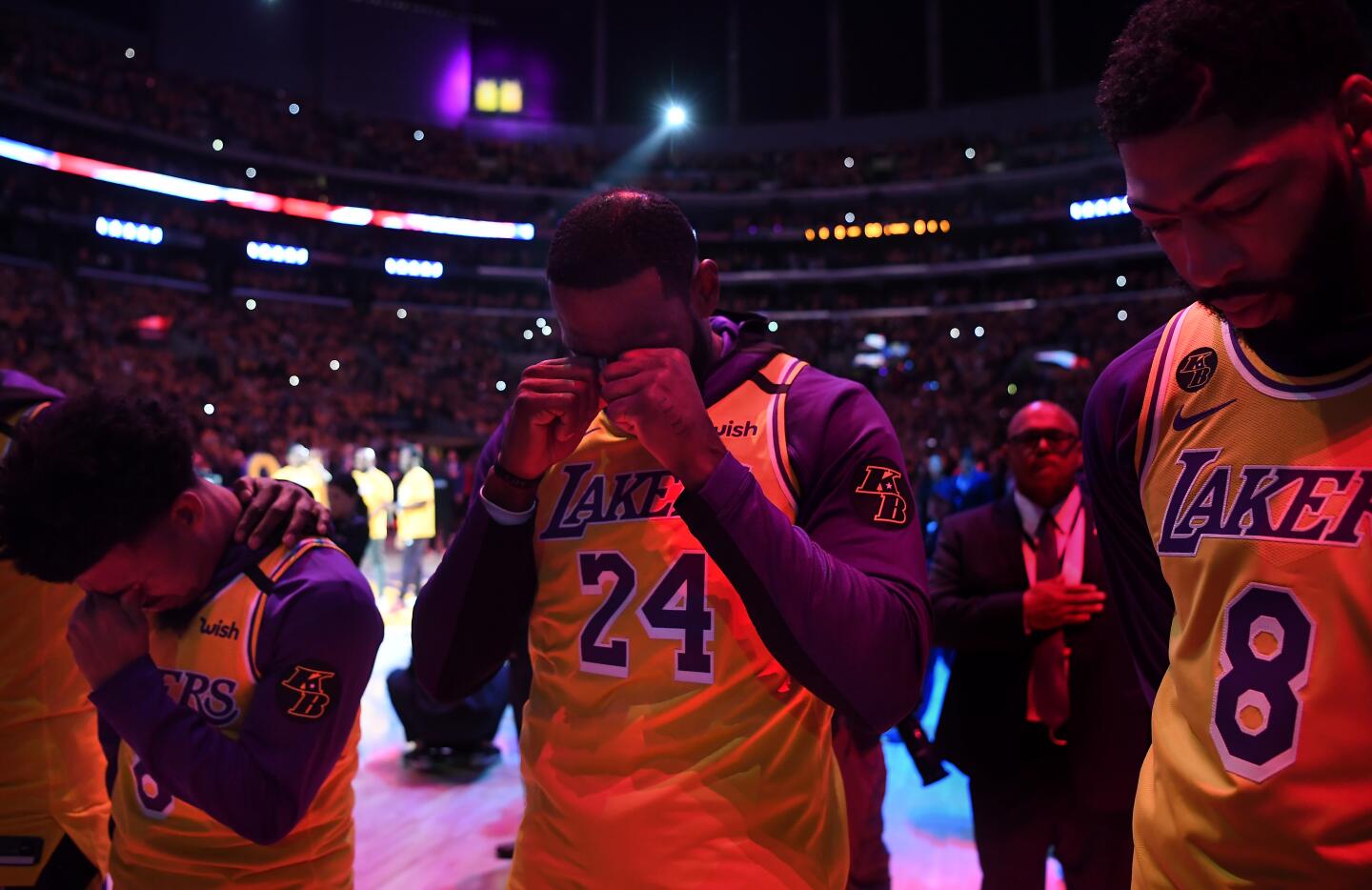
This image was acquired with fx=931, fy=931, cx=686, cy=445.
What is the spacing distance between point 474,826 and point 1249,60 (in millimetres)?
4995

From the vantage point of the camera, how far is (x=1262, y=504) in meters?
1.10

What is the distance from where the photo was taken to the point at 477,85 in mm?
34938

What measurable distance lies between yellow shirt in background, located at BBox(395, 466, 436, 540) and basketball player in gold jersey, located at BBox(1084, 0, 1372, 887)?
33.6 feet

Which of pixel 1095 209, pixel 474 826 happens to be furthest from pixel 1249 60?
pixel 1095 209

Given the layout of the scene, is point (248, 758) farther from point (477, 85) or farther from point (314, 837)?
point (477, 85)

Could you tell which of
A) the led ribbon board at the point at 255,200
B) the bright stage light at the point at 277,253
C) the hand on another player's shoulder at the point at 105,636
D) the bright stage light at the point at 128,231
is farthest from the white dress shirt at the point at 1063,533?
the bright stage light at the point at 277,253

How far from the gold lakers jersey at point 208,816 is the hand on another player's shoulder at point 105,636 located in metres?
0.14

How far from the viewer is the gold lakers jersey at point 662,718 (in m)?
1.36

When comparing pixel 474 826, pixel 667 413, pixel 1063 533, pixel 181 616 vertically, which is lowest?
pixel 474 826

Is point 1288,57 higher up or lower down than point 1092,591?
higher up

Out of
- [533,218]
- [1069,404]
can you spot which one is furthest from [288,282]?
[1069,404]

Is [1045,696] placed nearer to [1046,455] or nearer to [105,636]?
[1046,455]

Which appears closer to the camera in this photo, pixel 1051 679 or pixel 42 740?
pixel 42 740

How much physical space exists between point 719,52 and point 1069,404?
836 inches
